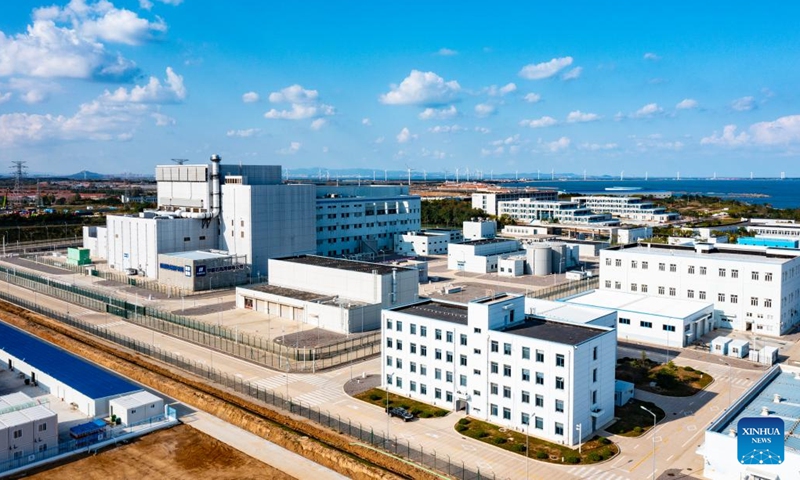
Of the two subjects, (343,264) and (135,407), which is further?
(343,264)

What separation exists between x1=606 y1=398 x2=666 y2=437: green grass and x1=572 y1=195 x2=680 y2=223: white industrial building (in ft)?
441

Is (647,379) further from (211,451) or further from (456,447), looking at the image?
(211,451)

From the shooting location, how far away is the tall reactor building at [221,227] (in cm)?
7744

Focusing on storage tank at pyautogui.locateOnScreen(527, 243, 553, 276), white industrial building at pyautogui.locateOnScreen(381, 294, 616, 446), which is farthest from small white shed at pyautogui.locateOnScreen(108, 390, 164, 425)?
storage tank at pyautogui.locateOnScreen(527, 243, 553, 276)

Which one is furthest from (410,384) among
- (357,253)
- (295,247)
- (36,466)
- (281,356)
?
(357,253)

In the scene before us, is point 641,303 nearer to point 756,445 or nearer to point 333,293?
point 333,293

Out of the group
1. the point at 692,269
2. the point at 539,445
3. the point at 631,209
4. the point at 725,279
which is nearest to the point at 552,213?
the point at 631,209

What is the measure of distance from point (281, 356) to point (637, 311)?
3062cm

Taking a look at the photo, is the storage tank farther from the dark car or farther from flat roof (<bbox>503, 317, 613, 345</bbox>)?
the dark car

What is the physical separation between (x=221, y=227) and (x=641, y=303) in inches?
2144

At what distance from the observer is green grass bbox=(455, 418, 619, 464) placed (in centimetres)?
3014

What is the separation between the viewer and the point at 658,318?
52.0 metres

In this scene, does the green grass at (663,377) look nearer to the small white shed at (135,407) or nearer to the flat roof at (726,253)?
the flat roof at (726,253)

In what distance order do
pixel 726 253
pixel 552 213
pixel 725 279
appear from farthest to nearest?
pixel 552 213 → pixel 726 253 → pixel 725 279
